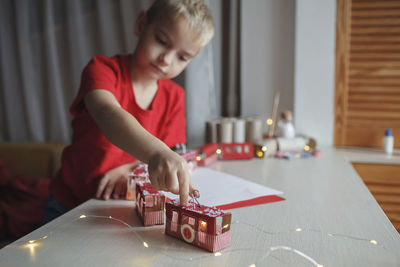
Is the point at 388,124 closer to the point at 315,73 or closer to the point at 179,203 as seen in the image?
the point at 315,73

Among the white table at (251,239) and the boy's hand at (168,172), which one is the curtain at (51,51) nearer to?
the white table at (251,239)

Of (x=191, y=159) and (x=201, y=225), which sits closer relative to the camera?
(x=201, y=225)

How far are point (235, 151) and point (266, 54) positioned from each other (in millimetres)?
639

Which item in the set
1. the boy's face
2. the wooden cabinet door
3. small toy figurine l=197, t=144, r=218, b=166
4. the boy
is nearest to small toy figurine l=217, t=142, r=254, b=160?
small toy figurine l=197, t=144, r=218, b=166

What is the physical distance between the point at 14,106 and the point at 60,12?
57cm

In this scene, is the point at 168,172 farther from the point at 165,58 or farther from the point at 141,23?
the point at 141,23

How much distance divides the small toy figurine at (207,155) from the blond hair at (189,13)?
1.13 feet

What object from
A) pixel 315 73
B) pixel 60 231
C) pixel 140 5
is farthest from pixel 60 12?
pixel 60 231

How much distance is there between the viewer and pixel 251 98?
1.66 meters

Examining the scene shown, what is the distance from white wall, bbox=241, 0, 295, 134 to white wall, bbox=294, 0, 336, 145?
84 mm

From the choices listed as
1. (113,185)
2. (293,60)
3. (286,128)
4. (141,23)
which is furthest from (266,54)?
(113,185)

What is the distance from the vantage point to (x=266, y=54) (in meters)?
1.63

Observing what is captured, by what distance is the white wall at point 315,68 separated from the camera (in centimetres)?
151

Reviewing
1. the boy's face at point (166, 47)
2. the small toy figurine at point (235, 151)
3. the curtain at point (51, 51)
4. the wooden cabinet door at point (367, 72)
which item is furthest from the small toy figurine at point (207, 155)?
the wooden cabinet door at point (367, 72)
